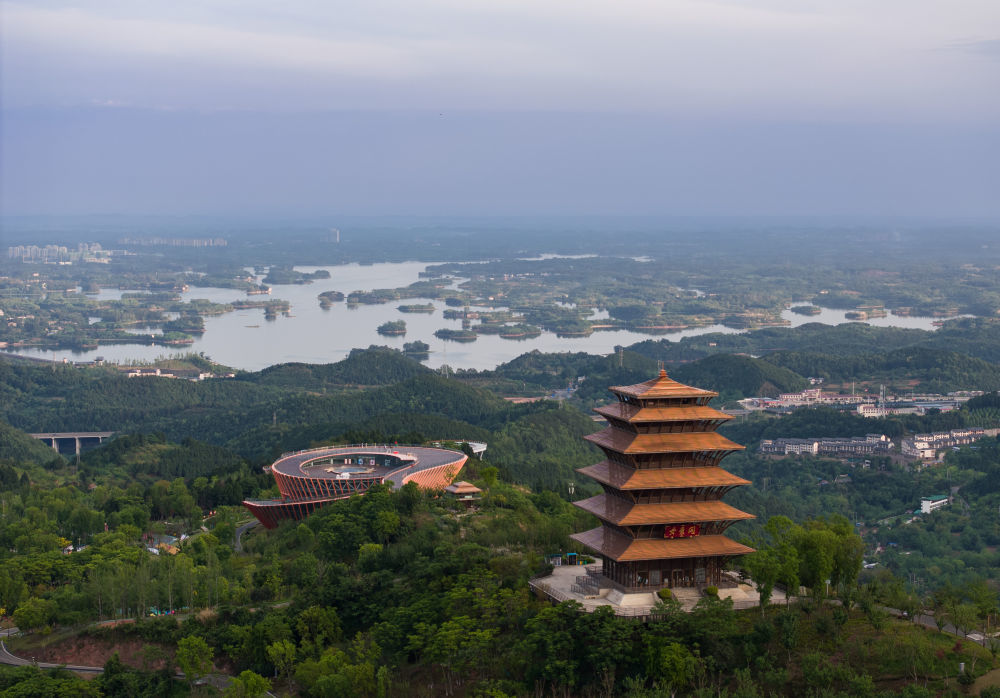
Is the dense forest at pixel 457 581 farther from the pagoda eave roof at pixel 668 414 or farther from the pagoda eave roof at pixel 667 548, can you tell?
the pagoda eave roof at pixel 668 414

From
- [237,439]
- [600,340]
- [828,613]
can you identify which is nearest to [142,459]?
[237,439]

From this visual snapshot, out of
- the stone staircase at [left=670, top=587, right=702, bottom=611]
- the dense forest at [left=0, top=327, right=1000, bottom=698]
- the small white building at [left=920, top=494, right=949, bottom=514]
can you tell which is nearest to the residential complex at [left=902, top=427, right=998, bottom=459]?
the dense forest at [left=0, top=327, right=1000, bottom=698]

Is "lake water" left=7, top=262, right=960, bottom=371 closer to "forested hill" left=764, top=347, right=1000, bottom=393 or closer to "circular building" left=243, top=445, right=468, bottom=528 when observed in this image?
"forested hill" left=764, top=347, right=1000, bottom=393

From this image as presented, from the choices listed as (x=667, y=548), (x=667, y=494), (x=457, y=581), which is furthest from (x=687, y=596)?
(x=457, y=581)

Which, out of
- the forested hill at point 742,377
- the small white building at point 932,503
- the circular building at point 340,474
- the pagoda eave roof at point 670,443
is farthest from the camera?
the forested hill at point 742,377

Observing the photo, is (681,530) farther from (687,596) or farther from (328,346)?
(328,346)

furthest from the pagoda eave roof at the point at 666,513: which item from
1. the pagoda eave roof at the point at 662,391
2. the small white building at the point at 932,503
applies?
the small white building at the point at 932,503
